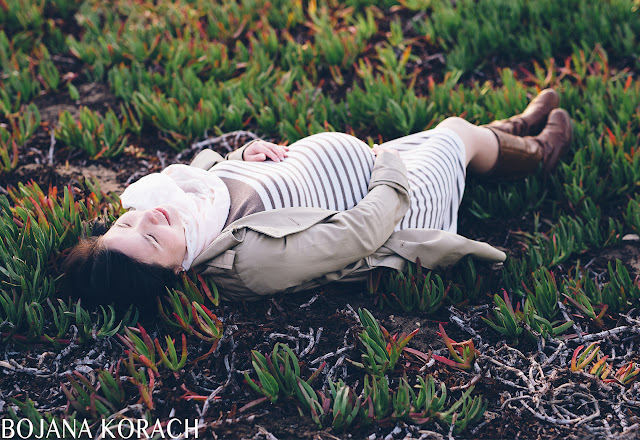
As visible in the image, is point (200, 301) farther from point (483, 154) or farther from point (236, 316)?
point (483, 154)

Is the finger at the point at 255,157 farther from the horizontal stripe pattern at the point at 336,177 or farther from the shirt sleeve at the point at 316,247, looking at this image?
the shirt sleeve at the point at 316,247

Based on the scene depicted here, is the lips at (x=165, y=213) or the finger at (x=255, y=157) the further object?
the finger at (x=255, y=157)

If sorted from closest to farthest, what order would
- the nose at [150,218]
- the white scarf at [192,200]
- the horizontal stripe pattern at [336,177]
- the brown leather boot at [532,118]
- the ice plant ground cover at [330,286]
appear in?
the ice plant ground cover at [330,286], the nose at [150,218], the white scarf at [192,200], the horizontal stripe pattern at [336,177], the brown leather boot at [532,118]

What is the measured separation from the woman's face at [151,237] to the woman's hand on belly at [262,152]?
47 cm

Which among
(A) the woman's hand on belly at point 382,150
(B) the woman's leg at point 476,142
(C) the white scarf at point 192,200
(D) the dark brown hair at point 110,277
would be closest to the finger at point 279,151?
(C) the white scarf at point 192,200

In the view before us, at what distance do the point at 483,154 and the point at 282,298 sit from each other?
4.08 ft

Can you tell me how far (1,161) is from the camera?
3.19 meters

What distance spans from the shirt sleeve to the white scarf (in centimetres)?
18

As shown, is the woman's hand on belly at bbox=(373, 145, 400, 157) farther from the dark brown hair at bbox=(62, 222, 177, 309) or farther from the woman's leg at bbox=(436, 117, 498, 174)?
the dark brown hair at bbox=(62, 222, 177, 309)

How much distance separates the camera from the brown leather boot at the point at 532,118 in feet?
10.3

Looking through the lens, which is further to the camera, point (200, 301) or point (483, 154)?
point (483, 154)

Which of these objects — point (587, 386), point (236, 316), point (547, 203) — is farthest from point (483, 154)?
point (236, 316)

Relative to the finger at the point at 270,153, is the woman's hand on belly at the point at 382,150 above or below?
below

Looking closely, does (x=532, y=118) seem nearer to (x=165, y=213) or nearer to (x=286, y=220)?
(x=286, y=220)
